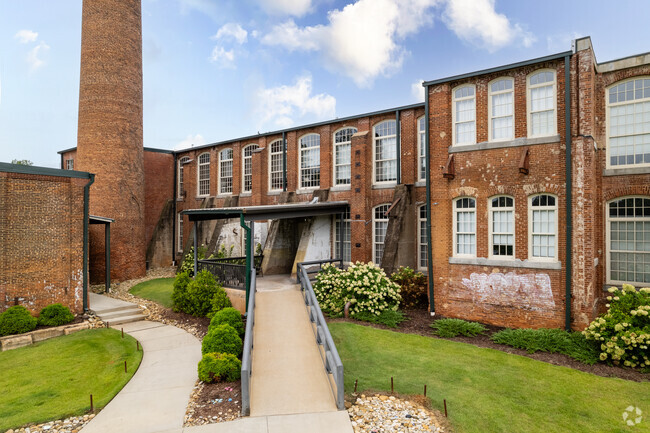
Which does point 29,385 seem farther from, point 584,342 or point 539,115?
point 539,115

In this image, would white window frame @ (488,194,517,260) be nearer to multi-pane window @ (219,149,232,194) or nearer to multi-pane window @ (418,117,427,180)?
multi-pane window @ (418,117,427,180)

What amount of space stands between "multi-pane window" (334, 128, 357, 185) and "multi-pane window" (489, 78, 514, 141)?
7945mm

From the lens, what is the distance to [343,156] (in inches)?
775

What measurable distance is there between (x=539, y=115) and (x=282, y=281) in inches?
425

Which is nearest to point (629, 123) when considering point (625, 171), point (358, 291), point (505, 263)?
point (625, 171)

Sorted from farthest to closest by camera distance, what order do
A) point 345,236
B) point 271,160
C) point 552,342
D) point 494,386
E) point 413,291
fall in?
point 271,160
point 345,236
point 413,291
point 552,342
point 494,386

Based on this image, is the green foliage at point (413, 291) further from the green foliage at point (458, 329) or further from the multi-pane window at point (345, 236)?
the multi-pane window at point (345, 236)

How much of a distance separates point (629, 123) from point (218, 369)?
13751mm

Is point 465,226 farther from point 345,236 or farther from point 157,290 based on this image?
point 157,290

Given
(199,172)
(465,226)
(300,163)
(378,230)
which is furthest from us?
(199,172)

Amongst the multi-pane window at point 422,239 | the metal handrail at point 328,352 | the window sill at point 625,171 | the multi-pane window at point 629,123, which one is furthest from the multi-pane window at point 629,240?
the metal handrail at point 328,352

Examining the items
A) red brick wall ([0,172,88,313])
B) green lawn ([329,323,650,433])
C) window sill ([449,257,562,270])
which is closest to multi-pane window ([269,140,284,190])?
red brick wall ([0,172,88,313])

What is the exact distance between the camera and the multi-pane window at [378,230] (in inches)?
708

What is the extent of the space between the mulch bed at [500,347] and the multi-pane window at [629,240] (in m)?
4.06
